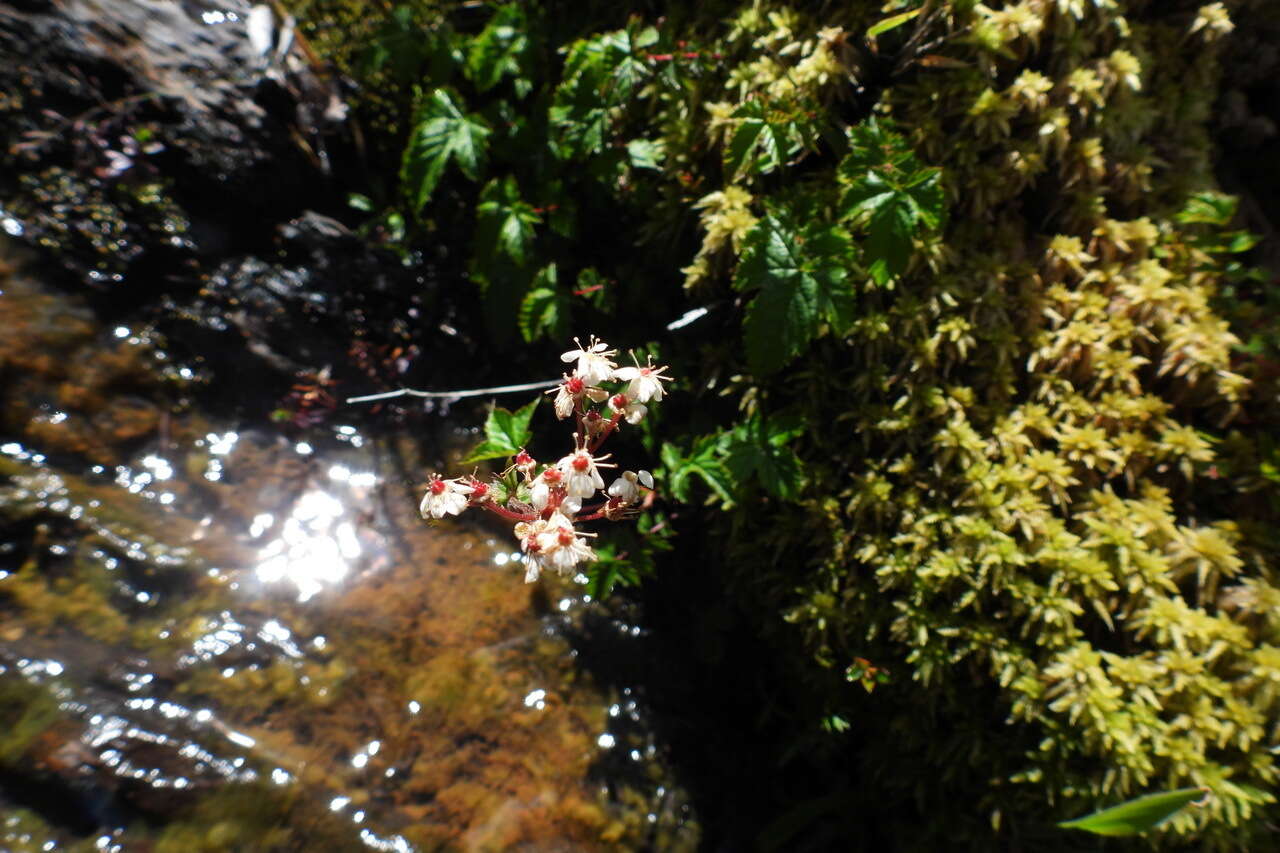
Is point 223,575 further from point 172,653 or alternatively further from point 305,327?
point 305,327

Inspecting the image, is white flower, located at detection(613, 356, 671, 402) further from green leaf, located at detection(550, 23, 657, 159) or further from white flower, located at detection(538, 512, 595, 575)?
green leaf, located at detection(550, 23, 657, 159)

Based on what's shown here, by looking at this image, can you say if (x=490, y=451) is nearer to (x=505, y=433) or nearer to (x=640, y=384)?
(x=505, y=433)

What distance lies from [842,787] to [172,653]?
8.43 feet

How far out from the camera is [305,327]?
3.21m

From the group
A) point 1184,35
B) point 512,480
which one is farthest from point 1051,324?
point 512,480

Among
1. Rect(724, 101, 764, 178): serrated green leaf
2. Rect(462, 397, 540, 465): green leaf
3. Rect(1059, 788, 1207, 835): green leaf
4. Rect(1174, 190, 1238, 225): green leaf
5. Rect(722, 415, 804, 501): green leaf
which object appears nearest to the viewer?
Rect(1059, 788, 1207, 835): green leaf

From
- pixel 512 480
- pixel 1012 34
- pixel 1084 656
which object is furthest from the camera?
pixel 1012 34

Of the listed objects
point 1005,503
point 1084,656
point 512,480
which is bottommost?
point 512,480

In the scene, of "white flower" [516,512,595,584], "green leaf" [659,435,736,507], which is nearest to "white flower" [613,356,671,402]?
"white flower" [516,512,595,584]

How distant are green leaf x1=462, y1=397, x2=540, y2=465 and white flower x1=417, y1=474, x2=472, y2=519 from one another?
41cm

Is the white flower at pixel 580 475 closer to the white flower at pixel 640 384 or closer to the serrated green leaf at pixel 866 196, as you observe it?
the white flower at pixel 640 384

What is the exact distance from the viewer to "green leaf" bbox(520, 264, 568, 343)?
8.56 ft

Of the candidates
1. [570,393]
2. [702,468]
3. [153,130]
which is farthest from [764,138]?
[153,130]

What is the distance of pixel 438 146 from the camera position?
2.74m
